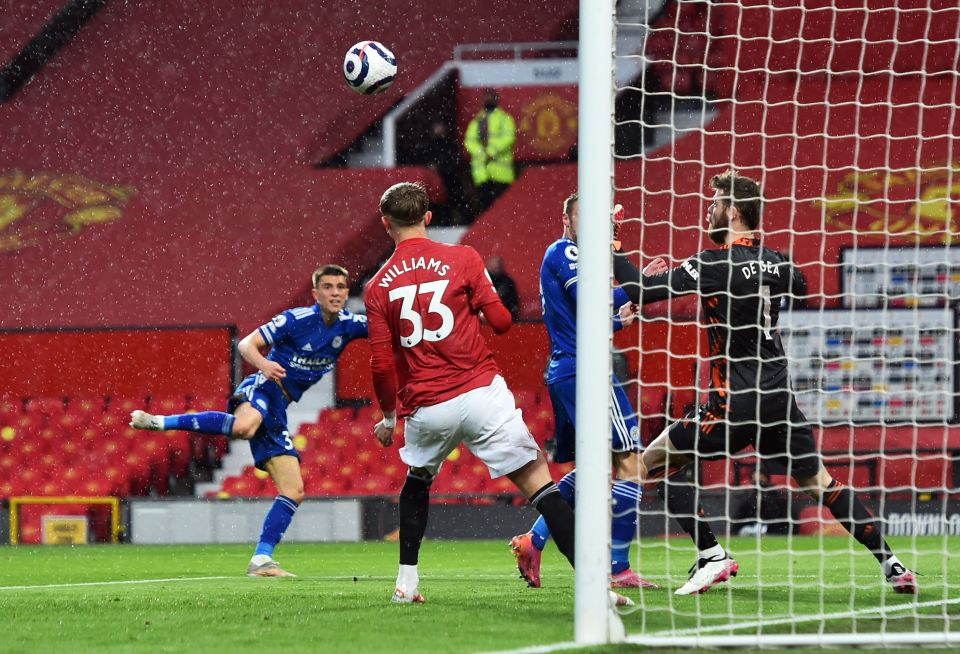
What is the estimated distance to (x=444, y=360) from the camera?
4.47m

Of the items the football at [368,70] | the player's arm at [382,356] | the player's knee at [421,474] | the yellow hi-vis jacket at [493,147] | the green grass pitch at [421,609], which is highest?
the yellow hi-vis jacket at [493,147]

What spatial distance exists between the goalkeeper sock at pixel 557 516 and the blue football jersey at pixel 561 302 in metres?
1.14

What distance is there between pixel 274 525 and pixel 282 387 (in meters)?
0.87

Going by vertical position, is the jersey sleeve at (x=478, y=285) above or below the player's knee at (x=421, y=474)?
above

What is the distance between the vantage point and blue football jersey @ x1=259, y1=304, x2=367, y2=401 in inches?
286

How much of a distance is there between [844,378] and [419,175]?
536 cm

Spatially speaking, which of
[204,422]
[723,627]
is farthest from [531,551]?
[204,422]

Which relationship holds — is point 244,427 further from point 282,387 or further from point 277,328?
point 277,328

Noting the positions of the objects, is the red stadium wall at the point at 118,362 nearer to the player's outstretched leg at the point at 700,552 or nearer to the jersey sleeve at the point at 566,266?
the jersey sleeve at the point at 566,266

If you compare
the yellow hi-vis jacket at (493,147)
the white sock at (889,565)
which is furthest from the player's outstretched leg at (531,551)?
the yellow hi-vis jacket at (493,147)

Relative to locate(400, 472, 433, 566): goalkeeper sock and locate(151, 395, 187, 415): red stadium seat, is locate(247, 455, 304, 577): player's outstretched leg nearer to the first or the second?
locate(400, 472, 433, 566): goalkeeper sock

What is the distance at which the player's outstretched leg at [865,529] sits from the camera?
4.84 m

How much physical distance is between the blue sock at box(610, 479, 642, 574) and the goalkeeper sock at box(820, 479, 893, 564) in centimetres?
77

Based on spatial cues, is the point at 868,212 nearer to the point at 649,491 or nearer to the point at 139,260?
the point at 649,491
